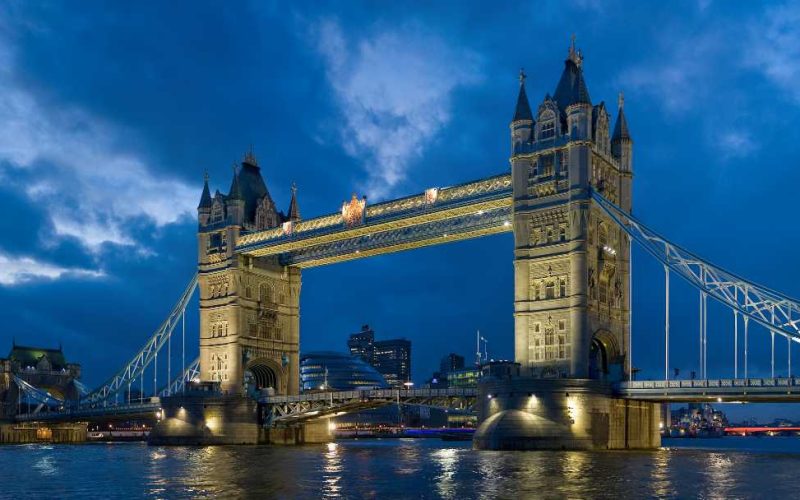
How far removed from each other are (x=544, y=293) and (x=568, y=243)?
13.9 ft

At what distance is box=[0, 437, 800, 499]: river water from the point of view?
125 feet

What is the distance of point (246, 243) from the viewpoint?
97562 mm

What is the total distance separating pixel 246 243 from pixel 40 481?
5262 cm

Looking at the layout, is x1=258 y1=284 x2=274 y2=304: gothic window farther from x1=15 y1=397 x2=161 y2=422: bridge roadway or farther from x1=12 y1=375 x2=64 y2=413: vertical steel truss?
x1=12 y1=375 x2=64 y2=413: vertical steel truss

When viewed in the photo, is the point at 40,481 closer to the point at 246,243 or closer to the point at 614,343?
the point at 614,343

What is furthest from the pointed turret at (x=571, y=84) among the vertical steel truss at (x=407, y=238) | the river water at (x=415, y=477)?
the river water at (x=415, y=477)

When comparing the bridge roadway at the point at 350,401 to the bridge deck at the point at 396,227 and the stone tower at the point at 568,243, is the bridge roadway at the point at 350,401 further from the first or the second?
the bridge deck at the point at 396,227

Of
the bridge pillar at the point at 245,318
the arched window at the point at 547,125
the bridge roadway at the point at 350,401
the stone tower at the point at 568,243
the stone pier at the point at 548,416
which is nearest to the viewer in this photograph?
the stone pier at the point at 548,416

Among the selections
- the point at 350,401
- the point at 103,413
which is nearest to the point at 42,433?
the point at 103,413

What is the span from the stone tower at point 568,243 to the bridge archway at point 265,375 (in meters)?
34.7

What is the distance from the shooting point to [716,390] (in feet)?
214

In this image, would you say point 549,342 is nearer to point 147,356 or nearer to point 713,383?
point 713,383

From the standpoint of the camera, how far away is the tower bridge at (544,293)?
67250 millimetres

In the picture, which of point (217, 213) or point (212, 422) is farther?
point (217, 213)
